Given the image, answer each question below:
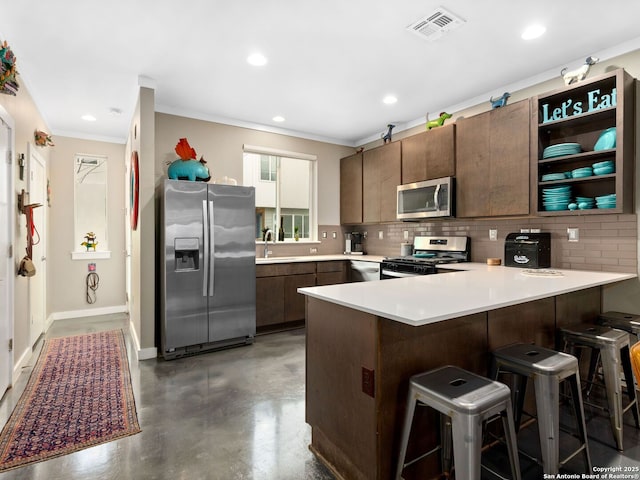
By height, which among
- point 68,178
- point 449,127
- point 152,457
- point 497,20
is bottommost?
point 152,457

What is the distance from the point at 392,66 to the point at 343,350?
8.68 feet

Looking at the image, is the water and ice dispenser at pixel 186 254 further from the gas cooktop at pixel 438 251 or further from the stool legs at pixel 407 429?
the stool legs at pixel 407 429

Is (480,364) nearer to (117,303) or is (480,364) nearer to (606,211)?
(606,211)

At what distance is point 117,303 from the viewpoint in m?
5.49

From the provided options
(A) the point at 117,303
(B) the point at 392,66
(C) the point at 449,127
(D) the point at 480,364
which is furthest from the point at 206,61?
(A) the point at 117,303

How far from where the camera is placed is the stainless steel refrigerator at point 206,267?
347 centimetres

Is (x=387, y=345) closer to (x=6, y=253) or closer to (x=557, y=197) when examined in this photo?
(x=557, y=197)

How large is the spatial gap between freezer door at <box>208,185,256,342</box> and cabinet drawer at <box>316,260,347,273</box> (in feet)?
3.45

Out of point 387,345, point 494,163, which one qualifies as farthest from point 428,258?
point 387,345

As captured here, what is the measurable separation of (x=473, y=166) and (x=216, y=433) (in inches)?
132

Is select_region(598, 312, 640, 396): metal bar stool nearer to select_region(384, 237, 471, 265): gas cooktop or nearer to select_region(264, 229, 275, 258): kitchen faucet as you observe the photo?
select_region(384, 237, 471, 265): gas cooktop

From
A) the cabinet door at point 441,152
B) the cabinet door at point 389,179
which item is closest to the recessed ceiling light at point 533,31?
the cabinet door at point 441,152

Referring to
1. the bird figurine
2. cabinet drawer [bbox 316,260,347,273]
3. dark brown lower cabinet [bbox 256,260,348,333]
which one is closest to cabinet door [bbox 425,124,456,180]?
the bird figurine

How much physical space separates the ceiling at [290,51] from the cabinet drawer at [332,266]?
6.45 feet
